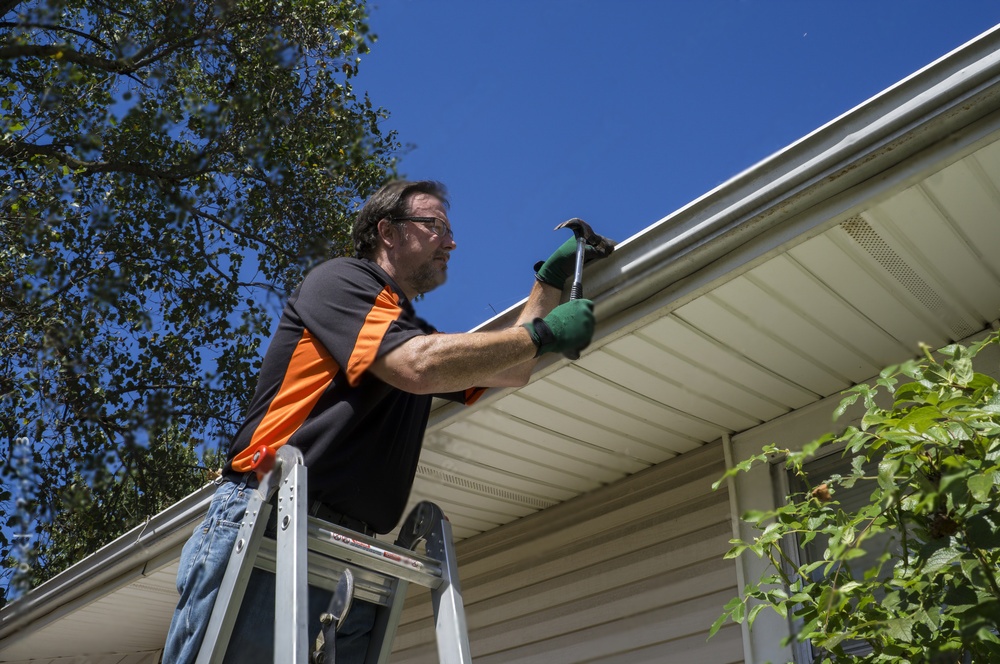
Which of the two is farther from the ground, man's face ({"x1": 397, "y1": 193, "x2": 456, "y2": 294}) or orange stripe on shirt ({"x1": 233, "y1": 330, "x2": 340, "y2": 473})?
man's face ({"x1": 397, "y1": 193, "x2": 456, "y2": 294})

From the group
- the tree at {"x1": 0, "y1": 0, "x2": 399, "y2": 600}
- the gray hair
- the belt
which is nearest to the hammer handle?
the gray hair

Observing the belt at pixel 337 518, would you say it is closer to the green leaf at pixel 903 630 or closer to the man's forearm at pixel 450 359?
the man's forearm at pixel 450 359

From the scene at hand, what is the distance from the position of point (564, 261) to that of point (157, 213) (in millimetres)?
9673

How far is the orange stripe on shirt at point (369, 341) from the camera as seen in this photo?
87.3 inches

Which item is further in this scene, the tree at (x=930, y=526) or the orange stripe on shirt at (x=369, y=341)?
the orange stripe on shirt at (x=369, y=341)

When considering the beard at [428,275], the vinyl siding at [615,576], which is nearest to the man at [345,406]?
the beard at [428,275]

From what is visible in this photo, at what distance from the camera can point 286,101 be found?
11.6 meters

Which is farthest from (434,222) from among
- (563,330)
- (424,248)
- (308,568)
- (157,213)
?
(157,213)

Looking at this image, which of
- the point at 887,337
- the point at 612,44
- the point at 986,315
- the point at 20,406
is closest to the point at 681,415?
the point at 887,337

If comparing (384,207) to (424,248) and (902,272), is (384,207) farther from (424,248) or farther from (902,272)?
(902,272)

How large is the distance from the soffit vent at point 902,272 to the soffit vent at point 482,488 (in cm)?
199

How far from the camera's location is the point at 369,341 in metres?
2.23

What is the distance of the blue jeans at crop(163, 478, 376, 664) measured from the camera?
82.8 inches

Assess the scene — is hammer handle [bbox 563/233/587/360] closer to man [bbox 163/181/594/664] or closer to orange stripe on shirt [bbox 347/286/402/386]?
man [bbox 163/181/594/664]
